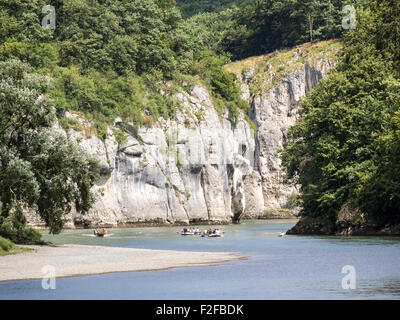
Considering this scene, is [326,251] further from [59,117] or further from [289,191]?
[289,191]

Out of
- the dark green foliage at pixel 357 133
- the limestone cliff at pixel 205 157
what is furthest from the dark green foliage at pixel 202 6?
the dark green foliage at pixel 357 133

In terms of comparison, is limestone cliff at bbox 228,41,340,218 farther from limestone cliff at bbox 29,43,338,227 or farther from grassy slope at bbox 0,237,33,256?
grassy slope at bbox 0,237,33,256

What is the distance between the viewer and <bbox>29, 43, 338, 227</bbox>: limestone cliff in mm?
94500

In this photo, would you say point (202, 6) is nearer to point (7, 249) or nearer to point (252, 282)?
point (7, 249)

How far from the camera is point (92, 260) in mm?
38812

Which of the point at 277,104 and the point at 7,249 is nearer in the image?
the point at 7,249

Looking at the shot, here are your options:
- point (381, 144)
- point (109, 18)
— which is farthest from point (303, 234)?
point (109, 18)

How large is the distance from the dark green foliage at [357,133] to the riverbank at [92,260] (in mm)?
17092

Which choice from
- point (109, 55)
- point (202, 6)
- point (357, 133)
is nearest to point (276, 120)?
point (109, 55)

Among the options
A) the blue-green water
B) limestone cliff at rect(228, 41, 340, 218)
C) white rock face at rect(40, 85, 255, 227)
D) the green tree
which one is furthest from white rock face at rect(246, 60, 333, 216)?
the blue-green water

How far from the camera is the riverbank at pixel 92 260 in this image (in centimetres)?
3250

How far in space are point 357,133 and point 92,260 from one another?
3127 cm

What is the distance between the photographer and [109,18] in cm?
11144
